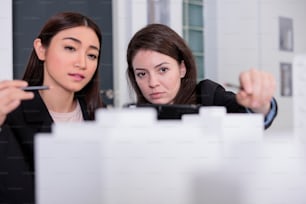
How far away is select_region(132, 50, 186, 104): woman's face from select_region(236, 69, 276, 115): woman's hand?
76 mm

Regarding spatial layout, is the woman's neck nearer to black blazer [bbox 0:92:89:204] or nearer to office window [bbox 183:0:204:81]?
black blazer [bbox 0:92:89:204]

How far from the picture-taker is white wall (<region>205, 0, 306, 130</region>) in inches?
16.2

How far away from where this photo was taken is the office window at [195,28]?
42cm

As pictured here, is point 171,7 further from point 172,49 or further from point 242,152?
point 242,152

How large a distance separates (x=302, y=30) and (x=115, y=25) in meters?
0.25

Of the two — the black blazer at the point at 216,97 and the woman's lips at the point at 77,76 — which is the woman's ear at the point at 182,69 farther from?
the woman's lips at the point at 77,76

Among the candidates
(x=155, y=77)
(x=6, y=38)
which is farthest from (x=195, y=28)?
(x=6, y=38)

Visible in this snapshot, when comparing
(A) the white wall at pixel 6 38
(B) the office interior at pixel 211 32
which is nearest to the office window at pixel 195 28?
(B) the office interior at pixel 211 32

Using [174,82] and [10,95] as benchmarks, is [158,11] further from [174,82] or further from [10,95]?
[10,95]

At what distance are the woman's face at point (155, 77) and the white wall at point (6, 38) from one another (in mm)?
158

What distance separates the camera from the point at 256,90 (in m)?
0.31

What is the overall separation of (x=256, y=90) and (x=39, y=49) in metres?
0.24

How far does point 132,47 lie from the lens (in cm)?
36

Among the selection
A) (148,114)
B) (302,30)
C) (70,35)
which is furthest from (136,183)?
(302,30)
